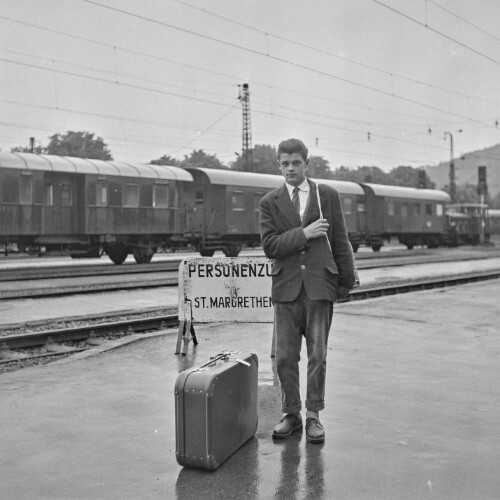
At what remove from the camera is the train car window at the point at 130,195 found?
24766 mm

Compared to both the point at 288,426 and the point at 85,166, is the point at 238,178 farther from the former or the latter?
the point at 288,426

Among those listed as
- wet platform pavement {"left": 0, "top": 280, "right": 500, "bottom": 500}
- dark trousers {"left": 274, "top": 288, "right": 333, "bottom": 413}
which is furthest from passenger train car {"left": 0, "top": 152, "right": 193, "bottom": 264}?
dark trousers {"left": 274, "top": 288, "right": 333, "bottom": 413}

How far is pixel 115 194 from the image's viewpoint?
24.5 meters

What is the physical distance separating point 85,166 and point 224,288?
56.1 feet

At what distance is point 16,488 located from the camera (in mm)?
3662

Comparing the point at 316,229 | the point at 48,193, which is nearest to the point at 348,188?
the point at 48,193

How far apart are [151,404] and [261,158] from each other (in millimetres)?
80507

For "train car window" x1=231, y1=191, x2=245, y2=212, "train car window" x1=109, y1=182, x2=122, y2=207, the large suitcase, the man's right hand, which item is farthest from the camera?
"train car window" x1=231, y1=191, x2=245, y2=212

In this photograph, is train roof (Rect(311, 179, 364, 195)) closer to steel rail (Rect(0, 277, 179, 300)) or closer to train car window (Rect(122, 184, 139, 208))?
train car window (Rect(122, 184, 139, 208))

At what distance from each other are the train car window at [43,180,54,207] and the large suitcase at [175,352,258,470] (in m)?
19.2

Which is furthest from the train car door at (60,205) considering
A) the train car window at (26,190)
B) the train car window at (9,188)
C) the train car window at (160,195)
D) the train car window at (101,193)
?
the train car window at (160,195)

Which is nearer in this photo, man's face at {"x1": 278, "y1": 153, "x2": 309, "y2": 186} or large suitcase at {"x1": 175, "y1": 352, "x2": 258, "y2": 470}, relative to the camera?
large suitcase at {"x1": 175, "y1": 352, "x2": 258, "y2": 470}

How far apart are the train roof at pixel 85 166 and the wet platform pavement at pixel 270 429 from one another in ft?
50.7

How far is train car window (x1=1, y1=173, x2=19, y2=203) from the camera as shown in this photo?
2150 centimetres
